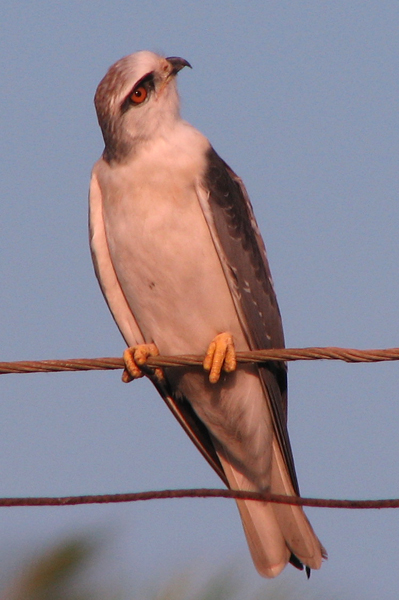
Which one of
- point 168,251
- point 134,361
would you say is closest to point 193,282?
point 168,251

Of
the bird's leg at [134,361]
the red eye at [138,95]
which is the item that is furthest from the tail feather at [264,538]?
the red eye at [138,95]

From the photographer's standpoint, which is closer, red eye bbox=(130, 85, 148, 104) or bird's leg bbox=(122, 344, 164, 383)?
bird's leg bbox=(122, 344, 164, 383)

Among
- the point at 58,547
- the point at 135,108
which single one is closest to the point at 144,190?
the point at 135,108

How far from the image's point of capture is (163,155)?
18.7 ft

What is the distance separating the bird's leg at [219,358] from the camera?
5.43 metres

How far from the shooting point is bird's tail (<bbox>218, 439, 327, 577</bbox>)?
227 inches

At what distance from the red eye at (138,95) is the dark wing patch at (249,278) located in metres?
→ 0.56

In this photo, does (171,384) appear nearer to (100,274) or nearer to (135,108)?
(100,274)

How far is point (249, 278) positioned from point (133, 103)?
4.53 ft

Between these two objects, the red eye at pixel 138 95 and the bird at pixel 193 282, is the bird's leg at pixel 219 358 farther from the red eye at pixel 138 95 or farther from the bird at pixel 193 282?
the red eye at pixel 138 95

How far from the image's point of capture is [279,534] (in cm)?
592

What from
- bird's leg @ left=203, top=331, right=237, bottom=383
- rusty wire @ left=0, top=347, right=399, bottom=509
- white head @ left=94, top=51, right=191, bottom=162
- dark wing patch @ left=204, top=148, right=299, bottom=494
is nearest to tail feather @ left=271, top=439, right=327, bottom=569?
dark wing patch @ left=204, top=148, right=299, bottom=494

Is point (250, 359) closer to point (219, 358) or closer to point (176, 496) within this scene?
point (176, 496)

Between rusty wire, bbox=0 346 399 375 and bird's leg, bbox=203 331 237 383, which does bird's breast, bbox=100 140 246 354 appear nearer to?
bird's leg, bbox=203 331 237 383
